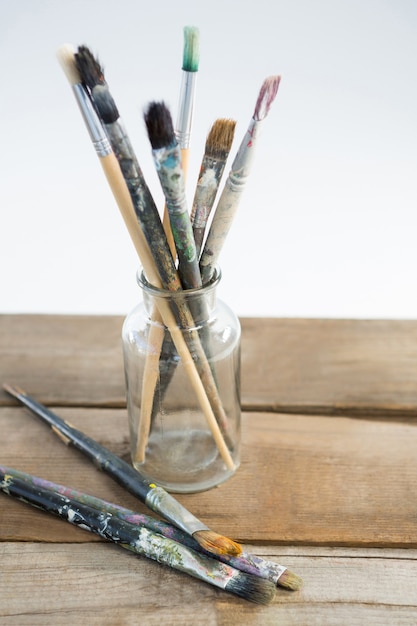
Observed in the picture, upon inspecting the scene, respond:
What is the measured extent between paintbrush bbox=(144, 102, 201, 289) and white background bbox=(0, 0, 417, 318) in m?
0.70

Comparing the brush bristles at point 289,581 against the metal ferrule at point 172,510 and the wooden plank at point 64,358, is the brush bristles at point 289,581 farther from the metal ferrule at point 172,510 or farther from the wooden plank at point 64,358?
the wooden plank at point 64,358

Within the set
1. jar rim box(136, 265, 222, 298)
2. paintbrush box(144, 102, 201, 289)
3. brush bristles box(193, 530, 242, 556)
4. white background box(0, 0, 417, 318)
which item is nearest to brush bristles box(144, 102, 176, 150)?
paintbrush box(144, 102, 201, 289)

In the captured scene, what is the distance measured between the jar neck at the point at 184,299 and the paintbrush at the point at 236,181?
14 mm

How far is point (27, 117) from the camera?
1.33 metres

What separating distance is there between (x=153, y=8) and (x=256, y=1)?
6.1 inches

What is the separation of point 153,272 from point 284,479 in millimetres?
216

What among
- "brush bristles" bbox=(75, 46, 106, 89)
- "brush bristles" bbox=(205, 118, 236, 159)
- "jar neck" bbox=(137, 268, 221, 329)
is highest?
"brush bristles" bbox=(75, 46, 106, 89)

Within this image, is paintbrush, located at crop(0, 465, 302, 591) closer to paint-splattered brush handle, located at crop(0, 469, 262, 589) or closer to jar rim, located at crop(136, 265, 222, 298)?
paint-splattered brush handle, located at crop(0, 469, 262, 589)

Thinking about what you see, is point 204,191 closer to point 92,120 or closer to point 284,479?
point 92,120

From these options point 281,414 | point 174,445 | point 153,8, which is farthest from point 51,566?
point 153,8

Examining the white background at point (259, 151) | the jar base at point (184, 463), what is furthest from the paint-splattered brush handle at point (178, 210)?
the white background at point (259, 151)

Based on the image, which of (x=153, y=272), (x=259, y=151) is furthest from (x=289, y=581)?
(x=259, y=151)

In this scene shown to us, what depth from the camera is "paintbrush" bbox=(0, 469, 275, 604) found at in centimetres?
56

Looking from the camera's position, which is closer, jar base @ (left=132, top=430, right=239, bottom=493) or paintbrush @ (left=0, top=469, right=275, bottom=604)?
paintbrush @ (left=0, top=469, right=275, bottom=604)
